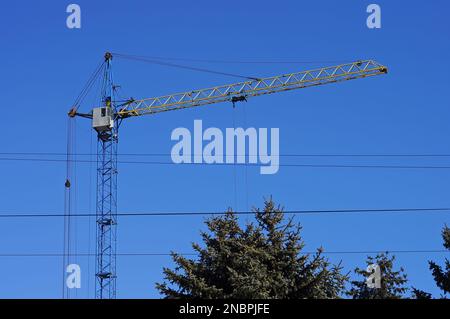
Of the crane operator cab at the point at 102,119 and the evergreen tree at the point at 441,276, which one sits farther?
the crane operator cab at the point at 102,119

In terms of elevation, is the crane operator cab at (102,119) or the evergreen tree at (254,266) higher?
the crane operator cab at (102,119)

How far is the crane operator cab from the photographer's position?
122m

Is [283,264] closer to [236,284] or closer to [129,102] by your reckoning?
[236,284]

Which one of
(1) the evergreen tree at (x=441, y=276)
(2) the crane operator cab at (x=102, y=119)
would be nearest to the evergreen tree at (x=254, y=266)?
(1) the evergreen tree at (x=441, y=276)

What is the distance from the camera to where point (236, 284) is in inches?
2176

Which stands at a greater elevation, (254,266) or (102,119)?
(102,119)

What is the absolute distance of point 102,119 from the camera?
123 meters

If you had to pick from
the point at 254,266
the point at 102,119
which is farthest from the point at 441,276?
the point at 102,119

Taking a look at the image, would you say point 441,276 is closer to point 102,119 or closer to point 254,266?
point 254,266

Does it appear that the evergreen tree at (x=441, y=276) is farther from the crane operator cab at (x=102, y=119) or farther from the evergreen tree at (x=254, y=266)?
the crane operator cab at (x=102, y=119)

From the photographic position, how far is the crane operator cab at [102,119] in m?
122
